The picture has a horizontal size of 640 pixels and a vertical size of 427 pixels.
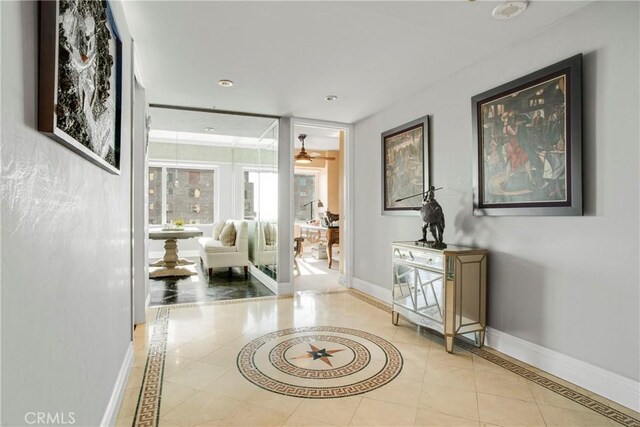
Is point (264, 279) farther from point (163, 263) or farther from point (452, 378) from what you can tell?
point (452, 378)

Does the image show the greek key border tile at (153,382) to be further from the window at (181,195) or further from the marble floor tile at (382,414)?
the window at (181,195)

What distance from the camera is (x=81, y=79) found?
123 cm

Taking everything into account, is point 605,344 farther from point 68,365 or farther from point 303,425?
point 68,365

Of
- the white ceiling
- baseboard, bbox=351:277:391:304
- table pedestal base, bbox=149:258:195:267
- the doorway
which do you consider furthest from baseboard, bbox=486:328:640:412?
table pedestal base, bbox=149:258:195:267

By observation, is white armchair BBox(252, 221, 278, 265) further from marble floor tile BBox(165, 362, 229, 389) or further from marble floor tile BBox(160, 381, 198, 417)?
marble floor tile BBox(160, 381, 198, 417)

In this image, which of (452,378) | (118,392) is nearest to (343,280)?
(452,378)

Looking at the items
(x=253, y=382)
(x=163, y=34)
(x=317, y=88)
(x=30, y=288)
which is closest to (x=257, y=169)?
(x=317, y=88)

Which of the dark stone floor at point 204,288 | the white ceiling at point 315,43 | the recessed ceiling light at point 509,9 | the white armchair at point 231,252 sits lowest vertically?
the dark stone floor at point 204,288

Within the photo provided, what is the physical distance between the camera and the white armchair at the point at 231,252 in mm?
5719

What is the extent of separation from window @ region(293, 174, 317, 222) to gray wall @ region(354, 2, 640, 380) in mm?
6445

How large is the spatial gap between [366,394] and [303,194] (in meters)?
7.71

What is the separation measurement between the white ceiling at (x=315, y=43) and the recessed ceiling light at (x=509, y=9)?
0.05 meters

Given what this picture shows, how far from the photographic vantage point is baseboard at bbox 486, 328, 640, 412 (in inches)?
80.1

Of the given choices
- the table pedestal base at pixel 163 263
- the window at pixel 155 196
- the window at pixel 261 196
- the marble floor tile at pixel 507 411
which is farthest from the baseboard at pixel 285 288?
the window at pixel 155 196
